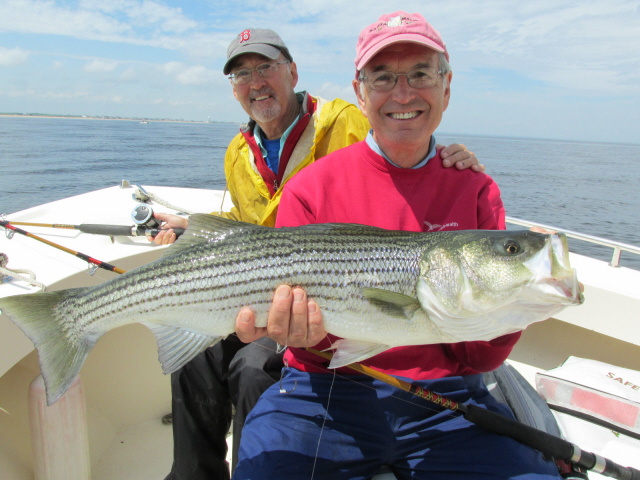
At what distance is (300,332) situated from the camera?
2.39 m

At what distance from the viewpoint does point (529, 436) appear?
8.42ft

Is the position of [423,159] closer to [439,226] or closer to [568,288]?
[439,226]

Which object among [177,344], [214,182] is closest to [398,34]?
[177,344]

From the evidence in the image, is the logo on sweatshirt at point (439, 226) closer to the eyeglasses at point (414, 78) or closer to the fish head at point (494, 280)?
the fish head at point (494, 280)

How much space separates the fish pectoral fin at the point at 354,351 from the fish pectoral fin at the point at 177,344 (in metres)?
0.71

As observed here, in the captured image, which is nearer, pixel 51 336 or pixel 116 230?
pixel 51 336

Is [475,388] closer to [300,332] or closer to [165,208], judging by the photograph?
[300,332]

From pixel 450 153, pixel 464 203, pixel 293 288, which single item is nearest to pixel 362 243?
pixel 293 288

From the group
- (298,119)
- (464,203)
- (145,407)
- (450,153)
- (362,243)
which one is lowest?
(145,407)

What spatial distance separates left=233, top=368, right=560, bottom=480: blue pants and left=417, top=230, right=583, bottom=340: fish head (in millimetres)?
691

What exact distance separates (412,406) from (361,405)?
0.31 metres

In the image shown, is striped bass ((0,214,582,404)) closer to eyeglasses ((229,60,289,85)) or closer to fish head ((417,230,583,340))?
fish head ((417,230,583,340))

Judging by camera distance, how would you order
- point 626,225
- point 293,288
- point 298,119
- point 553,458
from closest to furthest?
point 293,288
point 553,458
point 298,119
point 626,225

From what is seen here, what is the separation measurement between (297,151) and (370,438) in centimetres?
→ 283
